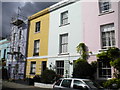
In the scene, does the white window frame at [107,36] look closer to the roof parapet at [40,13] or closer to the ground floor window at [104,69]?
the ground floor window at [104,69]

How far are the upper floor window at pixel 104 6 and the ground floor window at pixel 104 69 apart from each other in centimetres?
502

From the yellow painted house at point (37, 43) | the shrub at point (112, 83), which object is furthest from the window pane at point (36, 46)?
the shrub at point (112, 83)

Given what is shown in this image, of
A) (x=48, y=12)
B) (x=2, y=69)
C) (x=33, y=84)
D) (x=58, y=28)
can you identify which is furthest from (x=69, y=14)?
(x=2, y=69)

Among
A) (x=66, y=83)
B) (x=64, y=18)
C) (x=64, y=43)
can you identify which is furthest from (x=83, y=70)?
(x=64, y=18)

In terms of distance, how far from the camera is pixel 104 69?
14.6 m

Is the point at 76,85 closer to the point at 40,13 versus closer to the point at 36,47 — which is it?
the point at 36,47

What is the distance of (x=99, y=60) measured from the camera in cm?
1488

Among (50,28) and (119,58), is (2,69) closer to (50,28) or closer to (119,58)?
(50,28)

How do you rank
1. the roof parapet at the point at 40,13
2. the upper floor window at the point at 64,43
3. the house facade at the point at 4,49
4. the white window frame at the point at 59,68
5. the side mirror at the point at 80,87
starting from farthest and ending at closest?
the house facade at the point at 4,49 → the roof parapet at the point at 40,13 → the upper floor window at the point at 64,43 → the white window frame at the point at 59,68 → the side mirror at the point at 80,87

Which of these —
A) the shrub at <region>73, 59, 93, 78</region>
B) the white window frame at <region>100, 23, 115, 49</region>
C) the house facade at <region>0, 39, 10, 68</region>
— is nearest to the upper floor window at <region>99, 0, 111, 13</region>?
the white window frame at <region>100, 23, 115, 49</region>

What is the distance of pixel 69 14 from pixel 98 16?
411cm

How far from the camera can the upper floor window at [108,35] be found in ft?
47.9

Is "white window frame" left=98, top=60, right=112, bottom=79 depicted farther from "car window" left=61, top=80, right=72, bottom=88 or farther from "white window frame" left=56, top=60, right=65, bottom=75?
"car window" left=61, top=80, right=72, bottom=88

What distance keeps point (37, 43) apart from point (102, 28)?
10.3m
